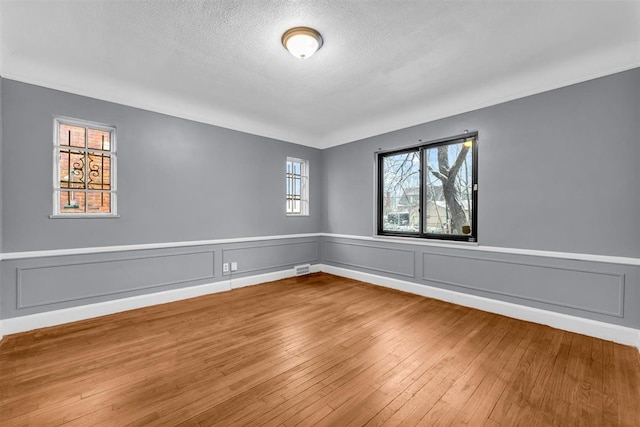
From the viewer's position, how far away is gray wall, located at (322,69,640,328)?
265 cm

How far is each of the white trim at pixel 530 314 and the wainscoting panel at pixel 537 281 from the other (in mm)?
121

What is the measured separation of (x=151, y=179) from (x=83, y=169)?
0.69 metres

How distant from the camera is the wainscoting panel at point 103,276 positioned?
2943 mm

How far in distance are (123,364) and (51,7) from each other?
2844 millimetres

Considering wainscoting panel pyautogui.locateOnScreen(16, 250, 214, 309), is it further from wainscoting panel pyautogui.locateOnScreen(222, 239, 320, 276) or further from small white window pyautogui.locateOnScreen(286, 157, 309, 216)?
small white window pyautogui.locateOnScreen(286, 157, 309, 216)

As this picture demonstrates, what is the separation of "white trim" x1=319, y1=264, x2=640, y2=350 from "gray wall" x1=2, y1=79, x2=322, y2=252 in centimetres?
232

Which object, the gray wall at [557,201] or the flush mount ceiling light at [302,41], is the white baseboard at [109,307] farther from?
the flush mount ceiling light at [302,41]

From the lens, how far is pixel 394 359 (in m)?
2.36

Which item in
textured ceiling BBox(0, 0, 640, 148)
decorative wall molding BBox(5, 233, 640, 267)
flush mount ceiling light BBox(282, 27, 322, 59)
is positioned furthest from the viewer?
decorative wall molding BBox(5, 233, 640, 267)

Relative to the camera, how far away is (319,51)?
2666 mm

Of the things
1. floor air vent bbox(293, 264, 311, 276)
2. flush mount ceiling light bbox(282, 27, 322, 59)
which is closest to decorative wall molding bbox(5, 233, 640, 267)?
floor air vent bbox(293, 264, 311, 276)

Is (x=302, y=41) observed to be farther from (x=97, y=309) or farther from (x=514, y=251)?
(x=97, y=309)

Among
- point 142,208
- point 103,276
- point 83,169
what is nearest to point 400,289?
point 142,208

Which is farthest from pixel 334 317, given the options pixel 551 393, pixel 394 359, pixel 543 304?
pixel 543 304
